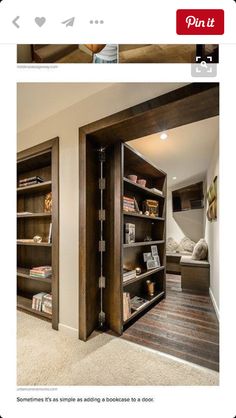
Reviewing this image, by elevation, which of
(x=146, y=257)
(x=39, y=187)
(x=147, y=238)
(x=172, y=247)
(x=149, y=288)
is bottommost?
(x=149, y=288)

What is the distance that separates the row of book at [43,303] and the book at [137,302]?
768mm

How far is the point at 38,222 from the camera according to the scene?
212 cm

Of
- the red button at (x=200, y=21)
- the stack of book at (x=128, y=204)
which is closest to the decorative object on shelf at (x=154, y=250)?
the stack of book at (x=128, y=204)

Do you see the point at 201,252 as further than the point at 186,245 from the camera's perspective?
No

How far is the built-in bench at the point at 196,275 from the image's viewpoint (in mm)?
2791

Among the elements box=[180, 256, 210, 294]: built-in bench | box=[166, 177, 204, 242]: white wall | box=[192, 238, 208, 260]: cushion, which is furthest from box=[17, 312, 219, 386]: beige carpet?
box=[166, 177, 204, 242]: white wall

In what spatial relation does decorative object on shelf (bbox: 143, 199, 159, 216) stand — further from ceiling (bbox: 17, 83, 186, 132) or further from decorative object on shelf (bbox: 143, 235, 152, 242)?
ceiling (bbox: 17, 83, 186, 132)

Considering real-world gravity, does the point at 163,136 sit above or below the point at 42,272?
above

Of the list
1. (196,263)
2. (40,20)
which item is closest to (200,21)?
(40,20)

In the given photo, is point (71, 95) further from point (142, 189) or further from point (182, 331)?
point (182, 331)

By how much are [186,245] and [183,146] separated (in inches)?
111
